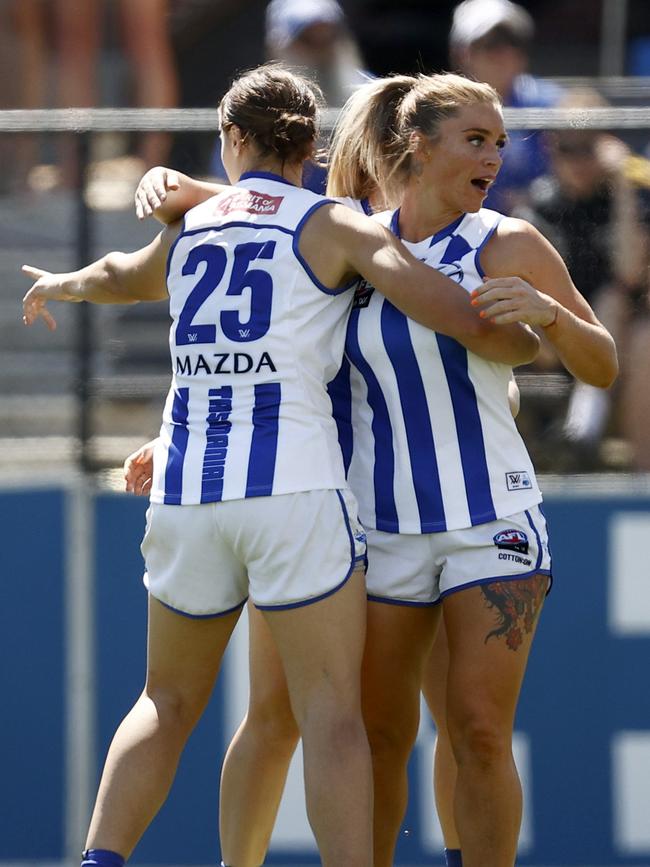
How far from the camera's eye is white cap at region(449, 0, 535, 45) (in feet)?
18.0

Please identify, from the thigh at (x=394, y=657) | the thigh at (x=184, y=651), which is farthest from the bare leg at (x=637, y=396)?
the thigh at (x=184, y=651)

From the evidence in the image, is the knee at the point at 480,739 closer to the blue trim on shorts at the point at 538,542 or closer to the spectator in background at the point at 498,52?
the blue trim on shorts at the point at 538,542

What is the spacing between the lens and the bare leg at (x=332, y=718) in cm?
299

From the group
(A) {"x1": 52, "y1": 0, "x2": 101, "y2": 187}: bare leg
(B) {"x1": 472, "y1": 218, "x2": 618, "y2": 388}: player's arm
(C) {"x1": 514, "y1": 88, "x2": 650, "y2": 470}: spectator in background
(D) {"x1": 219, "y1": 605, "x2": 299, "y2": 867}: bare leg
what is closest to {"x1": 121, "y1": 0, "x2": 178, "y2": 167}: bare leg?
(A) {"x1": 52, "y1": 0, "x2": 101, "y2": 187}: bare leg

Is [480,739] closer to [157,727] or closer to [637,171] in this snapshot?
[157,727]

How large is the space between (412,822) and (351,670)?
4.93ft

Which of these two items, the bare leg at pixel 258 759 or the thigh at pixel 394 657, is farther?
the bare leg at pixel 258 759

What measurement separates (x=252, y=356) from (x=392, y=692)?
84cm

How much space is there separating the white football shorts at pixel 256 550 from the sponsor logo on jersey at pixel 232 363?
0.88 feet

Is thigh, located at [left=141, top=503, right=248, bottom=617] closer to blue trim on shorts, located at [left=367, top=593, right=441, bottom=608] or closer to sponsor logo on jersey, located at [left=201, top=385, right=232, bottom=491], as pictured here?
sponsor logo on jersey, located at [left=201, top=385, right=232, bottom=491]

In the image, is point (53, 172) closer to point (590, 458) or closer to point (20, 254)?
point (20, 254)

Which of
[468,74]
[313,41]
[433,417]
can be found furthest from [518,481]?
[313,41]

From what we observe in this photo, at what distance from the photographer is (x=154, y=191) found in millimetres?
3236

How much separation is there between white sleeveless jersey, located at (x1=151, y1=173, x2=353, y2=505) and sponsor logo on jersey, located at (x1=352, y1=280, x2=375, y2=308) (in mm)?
110
